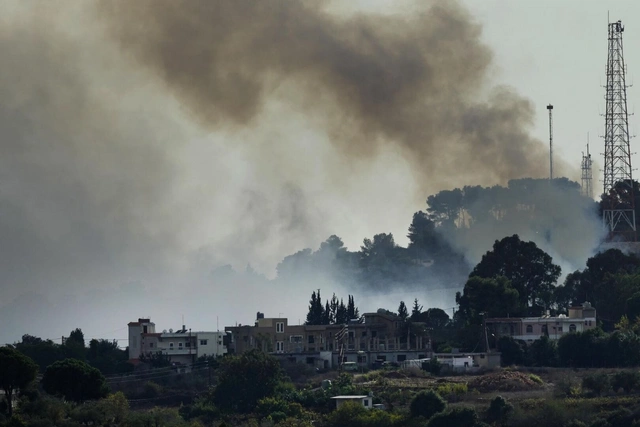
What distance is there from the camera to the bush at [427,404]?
77000 millimetres

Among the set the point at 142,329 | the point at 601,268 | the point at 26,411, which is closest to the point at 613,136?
the point at 601,268

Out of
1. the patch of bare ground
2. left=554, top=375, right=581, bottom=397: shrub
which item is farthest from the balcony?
left=554, top=375, right=581, bottom=397: shrub

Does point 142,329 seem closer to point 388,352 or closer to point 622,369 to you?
point 388,352

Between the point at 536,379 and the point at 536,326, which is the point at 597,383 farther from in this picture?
the point at 536,326

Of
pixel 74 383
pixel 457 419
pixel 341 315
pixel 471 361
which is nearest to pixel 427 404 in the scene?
pixel 457 419

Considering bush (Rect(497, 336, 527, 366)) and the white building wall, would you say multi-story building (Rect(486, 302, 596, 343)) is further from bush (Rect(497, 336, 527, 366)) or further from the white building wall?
the white building wall

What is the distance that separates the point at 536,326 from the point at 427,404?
21.8 meters

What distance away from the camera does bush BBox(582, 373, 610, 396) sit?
79.4m

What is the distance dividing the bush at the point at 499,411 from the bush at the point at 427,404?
226 cm

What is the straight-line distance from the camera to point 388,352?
9631cm

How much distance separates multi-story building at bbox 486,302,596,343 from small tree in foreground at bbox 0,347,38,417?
96.8ft

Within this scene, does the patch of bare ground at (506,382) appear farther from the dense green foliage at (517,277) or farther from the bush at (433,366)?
the dense green foliage at (517,277)

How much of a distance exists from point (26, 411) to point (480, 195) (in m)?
97.6

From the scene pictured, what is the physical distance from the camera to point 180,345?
335 ft
